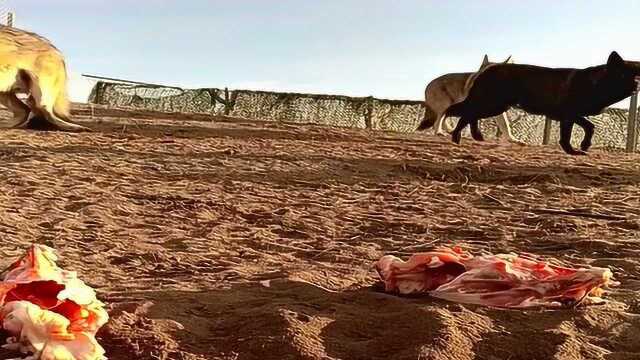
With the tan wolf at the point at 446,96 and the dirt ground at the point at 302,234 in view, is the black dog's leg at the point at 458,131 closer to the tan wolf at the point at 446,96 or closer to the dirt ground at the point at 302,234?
the dirt ground at the point at 302,234

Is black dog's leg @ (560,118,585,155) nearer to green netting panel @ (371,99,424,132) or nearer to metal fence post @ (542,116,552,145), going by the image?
metal fence post @ (542,116,552,145)

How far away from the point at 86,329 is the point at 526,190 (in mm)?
4723

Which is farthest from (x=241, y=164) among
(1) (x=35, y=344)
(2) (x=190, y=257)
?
(1) (x=35, y=344)

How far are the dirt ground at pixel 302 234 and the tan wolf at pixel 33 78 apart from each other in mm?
716

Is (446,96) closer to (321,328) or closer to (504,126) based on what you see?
(504,126)

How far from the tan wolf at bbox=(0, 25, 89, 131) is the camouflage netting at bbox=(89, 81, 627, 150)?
23.7 feet

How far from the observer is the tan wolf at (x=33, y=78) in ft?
33.0

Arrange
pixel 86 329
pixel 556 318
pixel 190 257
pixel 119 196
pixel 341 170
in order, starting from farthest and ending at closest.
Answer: pixel 341 170, pixel 119 196, pixel 190 257, pixel 556 318, pixel 86 329

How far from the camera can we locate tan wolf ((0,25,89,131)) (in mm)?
10047

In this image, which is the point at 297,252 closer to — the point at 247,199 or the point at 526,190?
the point at 247,199

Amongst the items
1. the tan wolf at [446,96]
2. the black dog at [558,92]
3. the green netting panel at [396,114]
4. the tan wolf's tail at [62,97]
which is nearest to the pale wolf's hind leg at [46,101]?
the tan wolf's tail at [62,97]

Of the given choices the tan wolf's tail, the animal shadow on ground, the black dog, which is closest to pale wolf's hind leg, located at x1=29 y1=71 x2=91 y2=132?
the tan wolf's tail

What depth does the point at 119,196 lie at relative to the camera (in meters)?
5.65

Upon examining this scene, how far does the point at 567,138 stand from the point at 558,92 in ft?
2.31
